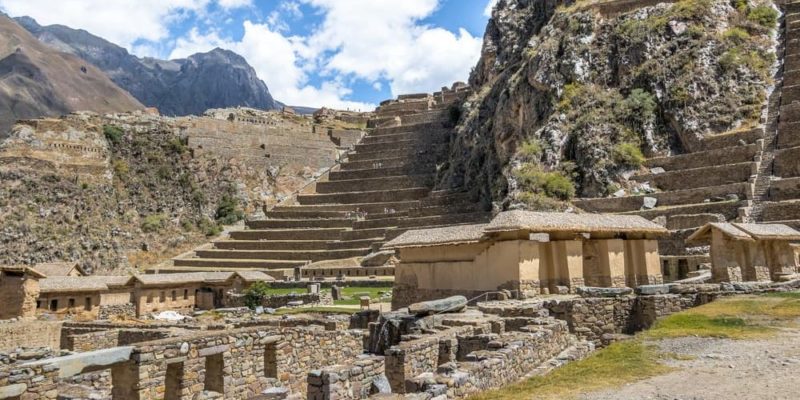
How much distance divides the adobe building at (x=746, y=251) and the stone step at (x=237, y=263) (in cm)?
3811

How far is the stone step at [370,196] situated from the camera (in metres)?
65.9

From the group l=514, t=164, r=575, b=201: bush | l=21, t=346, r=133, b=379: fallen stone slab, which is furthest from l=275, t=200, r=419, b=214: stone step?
l=21, t=346, r=133, b=379: fallen stone slab

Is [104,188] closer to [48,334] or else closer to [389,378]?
[48,334]

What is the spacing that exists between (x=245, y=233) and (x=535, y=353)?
56687mm

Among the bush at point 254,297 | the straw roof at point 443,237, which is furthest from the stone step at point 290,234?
the straw roof at point 443,237

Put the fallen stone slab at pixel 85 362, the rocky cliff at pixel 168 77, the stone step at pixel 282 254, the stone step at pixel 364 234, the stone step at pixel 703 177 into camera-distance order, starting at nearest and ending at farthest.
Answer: the fallen stone slab at pixel 85 362 → the stone step at pixel 703 177 → the stone step at pixel 282 254 → the stone step at pixel 364 234 → the rocky cliff at pixel 168 77

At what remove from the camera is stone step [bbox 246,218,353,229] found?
6147 cm

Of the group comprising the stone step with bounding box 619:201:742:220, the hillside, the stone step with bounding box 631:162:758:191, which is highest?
the hillside

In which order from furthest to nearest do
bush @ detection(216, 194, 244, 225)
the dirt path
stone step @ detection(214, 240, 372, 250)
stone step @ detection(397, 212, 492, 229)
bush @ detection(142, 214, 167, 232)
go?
bush @ detection(216, 194, 244, 225), bush @ detection(142, 214, 167, 232), stone step @ detection(214, 240, 372, 250), stone step @ detection(397, 212, 492, 229), the dirt path

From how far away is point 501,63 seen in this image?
69.1 m

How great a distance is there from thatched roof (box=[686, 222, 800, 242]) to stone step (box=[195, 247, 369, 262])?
1401 inches

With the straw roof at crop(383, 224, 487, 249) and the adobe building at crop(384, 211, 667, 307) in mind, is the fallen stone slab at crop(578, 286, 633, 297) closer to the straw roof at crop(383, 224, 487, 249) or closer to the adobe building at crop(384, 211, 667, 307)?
the adobe building at crop(384, 211, 667, 307)

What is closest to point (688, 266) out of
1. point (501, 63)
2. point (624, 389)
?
point (624, 389)

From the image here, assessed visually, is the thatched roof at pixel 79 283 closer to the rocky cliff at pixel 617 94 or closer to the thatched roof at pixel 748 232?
the rocky cliff at pixel 617 94
